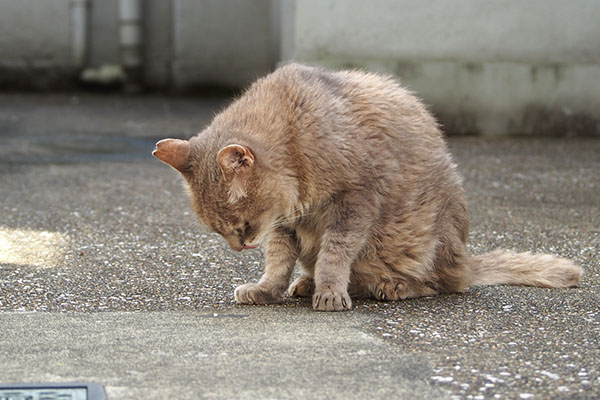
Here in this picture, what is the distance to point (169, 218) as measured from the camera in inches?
226

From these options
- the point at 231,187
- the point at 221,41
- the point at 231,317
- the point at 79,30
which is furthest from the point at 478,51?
the point at 79,30

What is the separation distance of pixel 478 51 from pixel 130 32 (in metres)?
6.26

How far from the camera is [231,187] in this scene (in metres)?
3.52

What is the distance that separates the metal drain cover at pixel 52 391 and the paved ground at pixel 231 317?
2.5 inches

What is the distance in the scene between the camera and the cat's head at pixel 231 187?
350cm

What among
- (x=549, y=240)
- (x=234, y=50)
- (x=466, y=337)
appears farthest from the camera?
(x=234, y=50)

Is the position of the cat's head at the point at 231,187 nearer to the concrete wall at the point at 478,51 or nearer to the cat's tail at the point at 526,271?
the cat's tail at the point at 526,271

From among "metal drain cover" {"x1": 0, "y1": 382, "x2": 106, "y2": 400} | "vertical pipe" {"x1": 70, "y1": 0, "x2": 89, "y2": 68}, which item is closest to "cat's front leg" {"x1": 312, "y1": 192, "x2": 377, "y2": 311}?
"metal drain cover" {"x1": 0, "y1": 382, "x2": 106, "y2": 400}

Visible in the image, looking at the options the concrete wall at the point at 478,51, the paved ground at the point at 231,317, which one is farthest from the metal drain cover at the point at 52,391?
the concrete wall at the point at 478,51

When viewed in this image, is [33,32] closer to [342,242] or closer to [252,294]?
[252,294]

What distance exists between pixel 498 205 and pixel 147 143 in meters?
4.25

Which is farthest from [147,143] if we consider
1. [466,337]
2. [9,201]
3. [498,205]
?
[466,337]

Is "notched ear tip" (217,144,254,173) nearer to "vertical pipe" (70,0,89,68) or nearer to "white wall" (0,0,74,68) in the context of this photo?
"vertical pipe" (70,0,89,68)

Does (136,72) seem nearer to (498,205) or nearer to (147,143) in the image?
(147,143)
